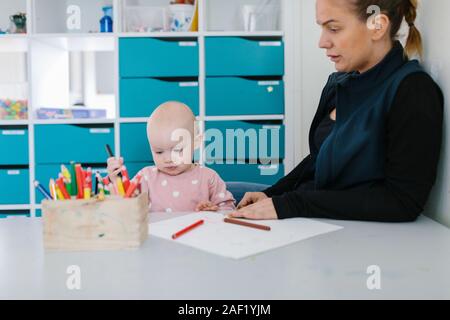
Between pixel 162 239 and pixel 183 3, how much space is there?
1972mm

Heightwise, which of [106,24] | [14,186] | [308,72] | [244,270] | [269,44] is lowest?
[14,186]

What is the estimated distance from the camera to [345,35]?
974 mm

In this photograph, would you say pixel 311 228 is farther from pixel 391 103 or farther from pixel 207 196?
pixel 207 196

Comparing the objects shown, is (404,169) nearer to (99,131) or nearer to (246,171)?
(246,171)

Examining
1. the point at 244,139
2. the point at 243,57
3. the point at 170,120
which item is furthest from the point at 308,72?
the point at 170,120

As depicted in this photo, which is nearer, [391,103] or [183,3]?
[391,103]

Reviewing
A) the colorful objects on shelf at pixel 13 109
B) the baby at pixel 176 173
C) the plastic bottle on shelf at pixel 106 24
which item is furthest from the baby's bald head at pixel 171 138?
the colorful objects on shelf at pixel 13 109

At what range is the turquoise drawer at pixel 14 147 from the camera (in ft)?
7.79

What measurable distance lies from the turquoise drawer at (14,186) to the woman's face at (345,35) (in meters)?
1.86

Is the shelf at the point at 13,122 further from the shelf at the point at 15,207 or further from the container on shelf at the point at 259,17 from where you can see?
the container on shelf at the point at 259,17

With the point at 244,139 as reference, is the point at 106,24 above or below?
above

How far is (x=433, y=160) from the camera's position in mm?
867

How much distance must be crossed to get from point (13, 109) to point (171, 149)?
Answer: 1.57 metres
